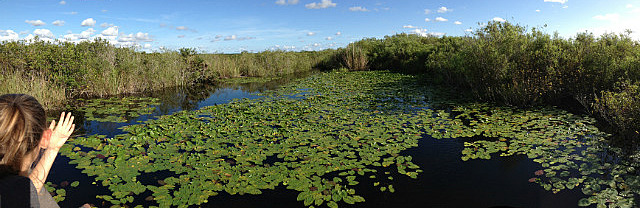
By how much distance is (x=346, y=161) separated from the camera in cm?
627

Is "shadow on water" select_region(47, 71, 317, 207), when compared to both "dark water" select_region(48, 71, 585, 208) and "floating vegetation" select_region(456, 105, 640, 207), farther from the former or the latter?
"floating vegetation" select_region(456, 105, 640, 207)

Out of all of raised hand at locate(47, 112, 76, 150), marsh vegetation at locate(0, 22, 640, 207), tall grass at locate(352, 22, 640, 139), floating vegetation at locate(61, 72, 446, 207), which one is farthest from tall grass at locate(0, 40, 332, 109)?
tall grass at locate(352, 22, 640, 139)

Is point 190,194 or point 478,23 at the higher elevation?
point 478,23

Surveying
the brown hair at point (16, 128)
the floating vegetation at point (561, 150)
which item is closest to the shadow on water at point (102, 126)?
the brown hair at point (16, 128)

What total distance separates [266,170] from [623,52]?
12.2 metres

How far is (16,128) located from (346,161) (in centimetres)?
506

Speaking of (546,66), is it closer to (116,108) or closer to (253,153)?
(253,153)

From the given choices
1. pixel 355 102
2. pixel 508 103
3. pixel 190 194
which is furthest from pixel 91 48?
pixel 508 103

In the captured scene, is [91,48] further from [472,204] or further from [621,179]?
[621,179]

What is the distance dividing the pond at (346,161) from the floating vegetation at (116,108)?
0.54 feet

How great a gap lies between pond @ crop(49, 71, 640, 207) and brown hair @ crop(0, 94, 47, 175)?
2.86 meters

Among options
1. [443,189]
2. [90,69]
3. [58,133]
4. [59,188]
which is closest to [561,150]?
[443,189]

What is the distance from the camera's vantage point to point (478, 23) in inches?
486

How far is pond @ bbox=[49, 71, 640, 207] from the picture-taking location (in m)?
4.96
